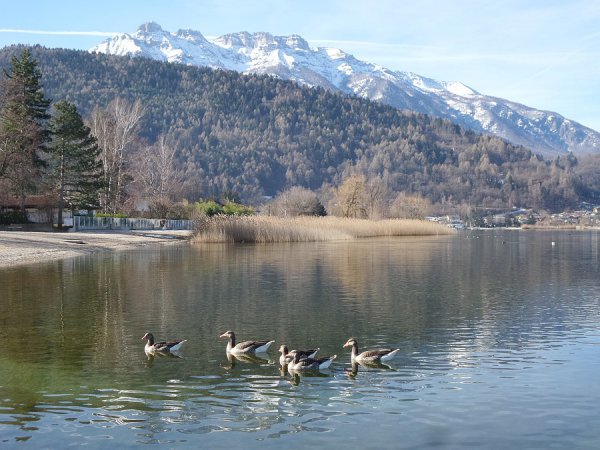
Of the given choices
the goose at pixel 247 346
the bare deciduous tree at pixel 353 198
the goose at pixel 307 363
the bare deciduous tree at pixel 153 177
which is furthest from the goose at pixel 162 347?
the bare deciduous tree at pixel 353 198

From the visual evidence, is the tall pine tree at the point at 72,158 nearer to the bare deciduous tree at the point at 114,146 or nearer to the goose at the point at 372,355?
the bare deciduous tree at the point at 114,146

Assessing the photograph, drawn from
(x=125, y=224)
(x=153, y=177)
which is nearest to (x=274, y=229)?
(x=125, y=224)

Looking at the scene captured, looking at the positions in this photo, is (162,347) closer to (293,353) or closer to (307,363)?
(293,353)

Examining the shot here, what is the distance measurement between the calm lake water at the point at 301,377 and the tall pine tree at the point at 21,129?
37.2 m

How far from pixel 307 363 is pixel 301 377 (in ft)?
1.33

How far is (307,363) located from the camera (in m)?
15.7

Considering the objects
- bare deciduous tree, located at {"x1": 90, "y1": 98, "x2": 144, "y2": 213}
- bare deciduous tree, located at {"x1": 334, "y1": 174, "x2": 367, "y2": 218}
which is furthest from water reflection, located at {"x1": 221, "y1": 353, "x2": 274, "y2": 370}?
bare deciduous tree, located at {"x1": 334, "y1": 174, "x2": 367, "y2": 218}

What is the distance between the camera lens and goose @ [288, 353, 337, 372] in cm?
1559

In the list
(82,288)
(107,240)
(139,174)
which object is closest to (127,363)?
(82,288)

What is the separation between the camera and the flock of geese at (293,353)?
51.7 ft

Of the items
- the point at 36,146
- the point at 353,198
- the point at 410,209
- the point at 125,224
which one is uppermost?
the point at 36,146

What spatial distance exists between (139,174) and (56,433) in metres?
94.7

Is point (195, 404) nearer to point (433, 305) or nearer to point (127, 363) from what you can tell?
point (127, 363)

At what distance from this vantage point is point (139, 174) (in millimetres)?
103750
